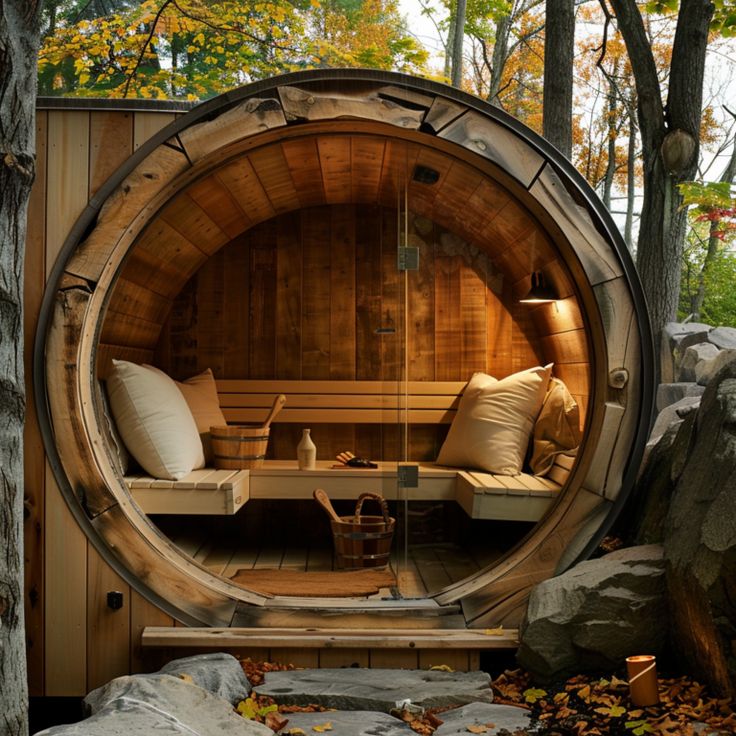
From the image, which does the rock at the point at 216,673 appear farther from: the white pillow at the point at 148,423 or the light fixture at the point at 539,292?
the light fixture at the point at 539,292

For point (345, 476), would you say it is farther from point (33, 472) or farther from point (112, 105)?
point (112, 105)

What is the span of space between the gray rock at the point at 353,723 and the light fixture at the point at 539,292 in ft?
7.08

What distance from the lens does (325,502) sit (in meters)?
4.61

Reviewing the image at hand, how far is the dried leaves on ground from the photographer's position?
8.43ft

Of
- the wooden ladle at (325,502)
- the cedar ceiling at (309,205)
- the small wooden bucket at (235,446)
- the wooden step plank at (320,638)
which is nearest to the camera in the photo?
the wooden step plank at (320,638)

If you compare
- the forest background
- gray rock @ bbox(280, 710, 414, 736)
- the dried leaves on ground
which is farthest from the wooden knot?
the forest background

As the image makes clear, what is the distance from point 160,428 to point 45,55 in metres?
8.05

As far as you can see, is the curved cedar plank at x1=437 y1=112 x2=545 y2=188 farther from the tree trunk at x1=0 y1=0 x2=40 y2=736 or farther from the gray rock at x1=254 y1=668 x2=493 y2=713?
the gray rock at x1=254 y1=668 x2=493 y2=713

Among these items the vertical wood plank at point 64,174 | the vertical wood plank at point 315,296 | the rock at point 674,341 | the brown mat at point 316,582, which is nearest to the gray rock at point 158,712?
the brown mat at point 316,582

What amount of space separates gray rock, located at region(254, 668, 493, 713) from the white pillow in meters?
1.47

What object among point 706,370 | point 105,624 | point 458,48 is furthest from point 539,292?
point 458,48

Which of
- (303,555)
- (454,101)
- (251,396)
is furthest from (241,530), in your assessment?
(454,101)

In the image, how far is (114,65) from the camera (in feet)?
38.3

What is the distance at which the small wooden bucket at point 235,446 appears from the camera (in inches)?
192
